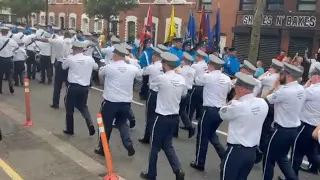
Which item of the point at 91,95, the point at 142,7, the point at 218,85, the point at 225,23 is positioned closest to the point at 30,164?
the point at 218,85

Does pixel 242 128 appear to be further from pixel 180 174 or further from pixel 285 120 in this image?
pixel 180 174

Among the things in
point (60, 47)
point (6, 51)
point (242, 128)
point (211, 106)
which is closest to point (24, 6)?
point (6, 51)

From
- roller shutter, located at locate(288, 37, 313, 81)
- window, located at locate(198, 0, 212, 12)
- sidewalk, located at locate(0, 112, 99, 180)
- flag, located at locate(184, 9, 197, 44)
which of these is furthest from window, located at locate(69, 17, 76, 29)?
sidewalk, located at locate(0, 112, 99, 180)

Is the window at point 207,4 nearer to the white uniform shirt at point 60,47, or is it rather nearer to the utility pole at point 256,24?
the utility pole at point 256,24

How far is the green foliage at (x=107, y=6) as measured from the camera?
2638 cm

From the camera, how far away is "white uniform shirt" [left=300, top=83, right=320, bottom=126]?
7.24 m

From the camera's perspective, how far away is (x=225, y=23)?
2330 centimetres

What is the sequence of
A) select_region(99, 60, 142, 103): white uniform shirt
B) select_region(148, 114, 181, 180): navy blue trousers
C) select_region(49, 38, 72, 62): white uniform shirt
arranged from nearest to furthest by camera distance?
select_region(148, 114, 181, 180): navy blue trousers, select_region(99, 60, 142, 103): white uniform shirt, select_region(49, 38, 72, 62): white uniform shirt

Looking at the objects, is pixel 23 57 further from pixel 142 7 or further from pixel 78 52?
pixel 142 7

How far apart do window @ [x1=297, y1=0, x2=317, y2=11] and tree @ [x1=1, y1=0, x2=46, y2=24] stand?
21267 mm

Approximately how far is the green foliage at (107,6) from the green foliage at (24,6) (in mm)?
8444

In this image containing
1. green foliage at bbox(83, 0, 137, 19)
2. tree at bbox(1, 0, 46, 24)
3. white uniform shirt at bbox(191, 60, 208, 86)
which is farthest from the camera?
tree at bbox(1, 0, 46, 24)

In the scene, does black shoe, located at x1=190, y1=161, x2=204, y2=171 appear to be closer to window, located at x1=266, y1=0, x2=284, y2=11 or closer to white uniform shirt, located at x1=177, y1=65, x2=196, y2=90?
white uniform shirt, located at x1=177, y1=65, x2=196, y2=90

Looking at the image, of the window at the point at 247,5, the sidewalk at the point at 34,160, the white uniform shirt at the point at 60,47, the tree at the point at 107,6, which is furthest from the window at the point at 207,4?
the sidewalk at the point at 34,160
